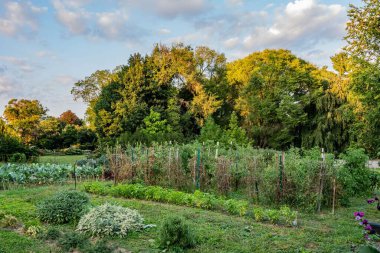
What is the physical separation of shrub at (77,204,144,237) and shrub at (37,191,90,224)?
0.86m

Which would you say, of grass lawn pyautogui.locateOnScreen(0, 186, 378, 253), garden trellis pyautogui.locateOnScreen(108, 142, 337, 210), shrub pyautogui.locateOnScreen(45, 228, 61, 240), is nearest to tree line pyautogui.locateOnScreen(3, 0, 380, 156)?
garden trellis pyautogui.locateOnScreen(108, 142, 337, 210)

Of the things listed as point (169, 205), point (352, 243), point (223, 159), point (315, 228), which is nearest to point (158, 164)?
point (223, 159)

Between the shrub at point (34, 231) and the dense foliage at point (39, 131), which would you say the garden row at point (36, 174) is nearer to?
the shrub at point (34, 231)

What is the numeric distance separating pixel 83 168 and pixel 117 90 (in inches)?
524

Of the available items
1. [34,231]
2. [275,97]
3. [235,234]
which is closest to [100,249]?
[34,231]

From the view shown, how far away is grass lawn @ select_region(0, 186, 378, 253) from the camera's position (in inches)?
229

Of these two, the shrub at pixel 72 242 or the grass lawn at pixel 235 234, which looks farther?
the grass lawn at pixel 235 234

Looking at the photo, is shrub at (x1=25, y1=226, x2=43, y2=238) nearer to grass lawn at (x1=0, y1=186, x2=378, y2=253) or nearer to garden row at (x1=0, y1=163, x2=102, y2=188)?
grass lawn at (x1=0, y1=186, x2=378, y2=253)

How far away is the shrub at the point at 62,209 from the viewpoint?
7.57m

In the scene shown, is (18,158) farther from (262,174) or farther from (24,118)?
(24,118)

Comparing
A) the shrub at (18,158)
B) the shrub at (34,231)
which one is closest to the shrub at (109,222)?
the shrub at (34,231)

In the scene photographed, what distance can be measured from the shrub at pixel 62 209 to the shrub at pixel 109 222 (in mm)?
864

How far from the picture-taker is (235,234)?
6.56 m

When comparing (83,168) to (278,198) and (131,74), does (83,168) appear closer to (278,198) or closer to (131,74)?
(278,198)
